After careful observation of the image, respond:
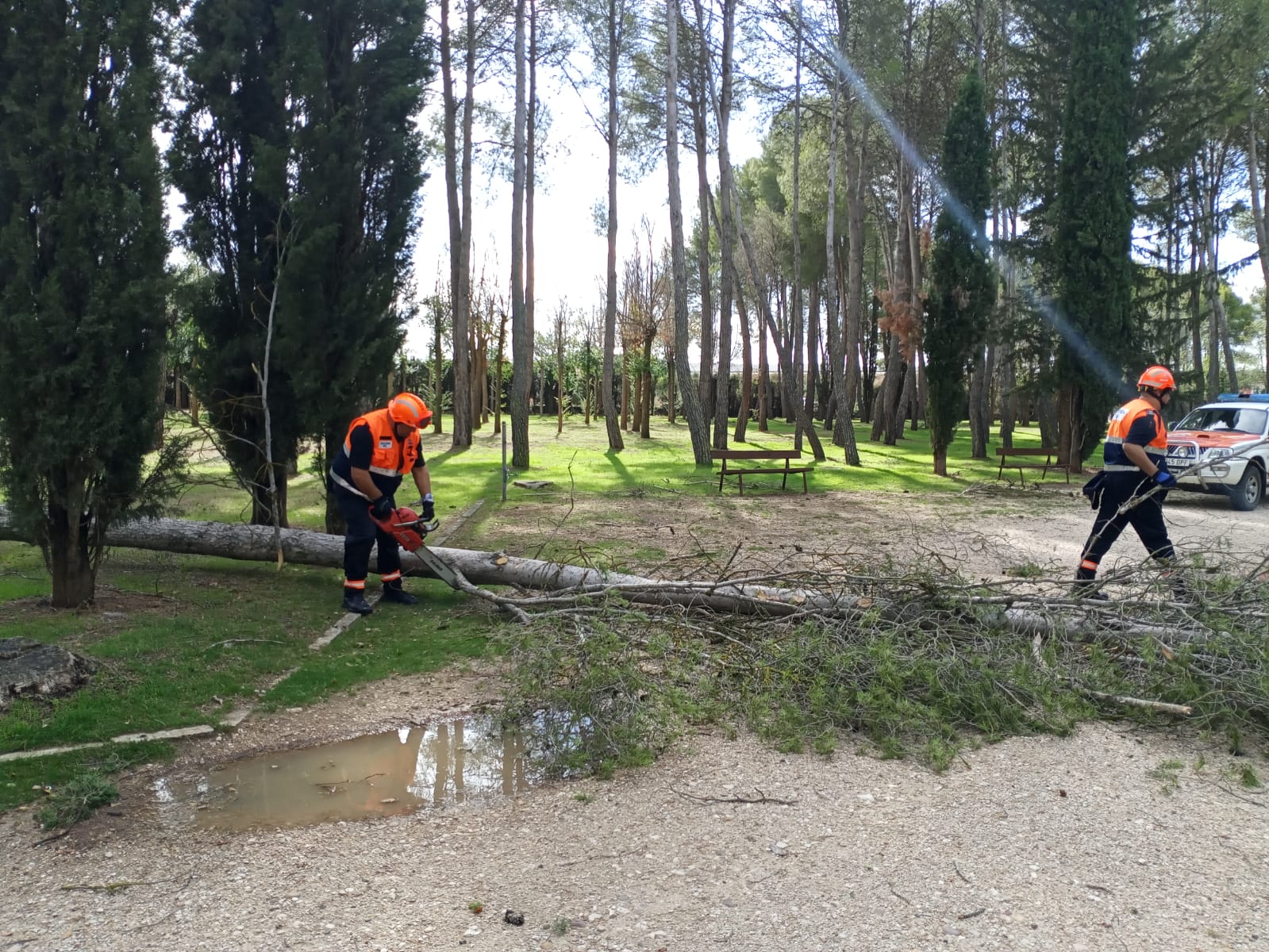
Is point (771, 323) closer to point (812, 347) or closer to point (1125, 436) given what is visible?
point (812, 347)

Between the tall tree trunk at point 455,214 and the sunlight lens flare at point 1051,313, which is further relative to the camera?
the tall tree trunk at point 455,214

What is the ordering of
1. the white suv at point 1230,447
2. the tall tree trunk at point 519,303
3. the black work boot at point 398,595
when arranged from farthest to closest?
the tall tree trunk at point 519,303 < the white suv at point 1230,447 < the black work boot at point 398,595

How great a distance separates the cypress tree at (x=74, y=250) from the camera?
6.67 m

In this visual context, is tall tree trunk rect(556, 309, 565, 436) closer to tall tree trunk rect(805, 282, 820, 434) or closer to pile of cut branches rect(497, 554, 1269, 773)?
tall tree trunk rect(805, 282, 820, 434)

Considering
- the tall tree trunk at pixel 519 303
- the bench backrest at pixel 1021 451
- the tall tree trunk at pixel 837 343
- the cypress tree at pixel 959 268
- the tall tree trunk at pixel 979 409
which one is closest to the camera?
the bench backrest at pixel 1021 451

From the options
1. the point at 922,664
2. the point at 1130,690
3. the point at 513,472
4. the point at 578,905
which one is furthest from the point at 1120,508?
the point at 513,472

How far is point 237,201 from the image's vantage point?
977cm

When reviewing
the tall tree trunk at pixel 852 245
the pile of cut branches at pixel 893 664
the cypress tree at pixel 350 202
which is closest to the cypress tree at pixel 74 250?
the cypress tree at pixel 350 202

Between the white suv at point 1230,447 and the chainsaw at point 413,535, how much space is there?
39.2 ft

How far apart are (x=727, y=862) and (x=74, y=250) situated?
6245mm

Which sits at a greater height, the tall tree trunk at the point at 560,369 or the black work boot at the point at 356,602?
the tall tree trunk at the point at 560,369

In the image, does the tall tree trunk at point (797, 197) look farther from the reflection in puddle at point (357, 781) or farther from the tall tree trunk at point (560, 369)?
the reflection in puddle at point (357, 781)

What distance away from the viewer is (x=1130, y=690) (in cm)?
542

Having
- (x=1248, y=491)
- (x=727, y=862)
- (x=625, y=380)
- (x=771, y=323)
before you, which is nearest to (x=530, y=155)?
(x=771, y=323)
